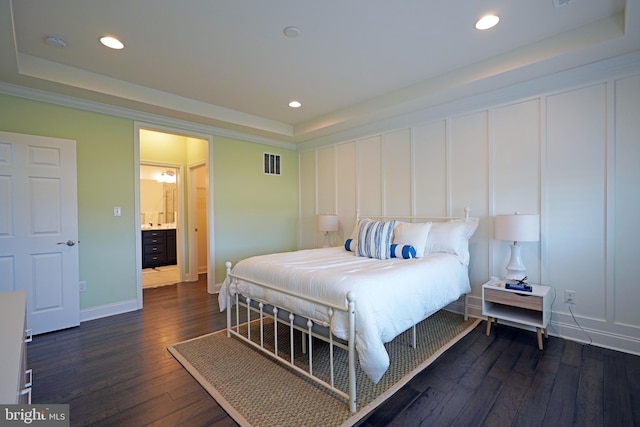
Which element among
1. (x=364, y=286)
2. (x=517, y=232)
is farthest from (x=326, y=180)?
(x=364, y=286)

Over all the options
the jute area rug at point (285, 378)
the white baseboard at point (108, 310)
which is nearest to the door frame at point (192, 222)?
the white baseboard at point (108, 310)

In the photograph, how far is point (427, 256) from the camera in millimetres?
3205

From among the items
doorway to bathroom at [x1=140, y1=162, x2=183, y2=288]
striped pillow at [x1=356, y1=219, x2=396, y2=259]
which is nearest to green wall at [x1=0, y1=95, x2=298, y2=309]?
doorway to bathroom at [x1=140, y1=162, x2=183, y2=288]

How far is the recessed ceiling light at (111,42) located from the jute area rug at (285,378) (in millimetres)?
2775

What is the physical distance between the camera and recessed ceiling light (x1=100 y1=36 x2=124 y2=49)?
99.7 inches

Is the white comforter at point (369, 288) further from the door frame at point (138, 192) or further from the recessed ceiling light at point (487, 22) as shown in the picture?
the recessed ceiling light at point (487, 22)

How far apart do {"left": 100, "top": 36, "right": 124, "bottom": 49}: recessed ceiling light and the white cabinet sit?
2.12 meters

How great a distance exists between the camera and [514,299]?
2826mm

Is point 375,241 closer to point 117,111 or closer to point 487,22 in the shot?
point 487,22

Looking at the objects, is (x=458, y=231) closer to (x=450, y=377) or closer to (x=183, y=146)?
(x=450, y=377)

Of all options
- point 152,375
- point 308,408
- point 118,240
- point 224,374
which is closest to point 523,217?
point 308,408

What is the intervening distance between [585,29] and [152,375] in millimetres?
4445

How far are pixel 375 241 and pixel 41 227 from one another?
11.7 ft

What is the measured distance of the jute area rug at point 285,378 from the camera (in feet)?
6.13
